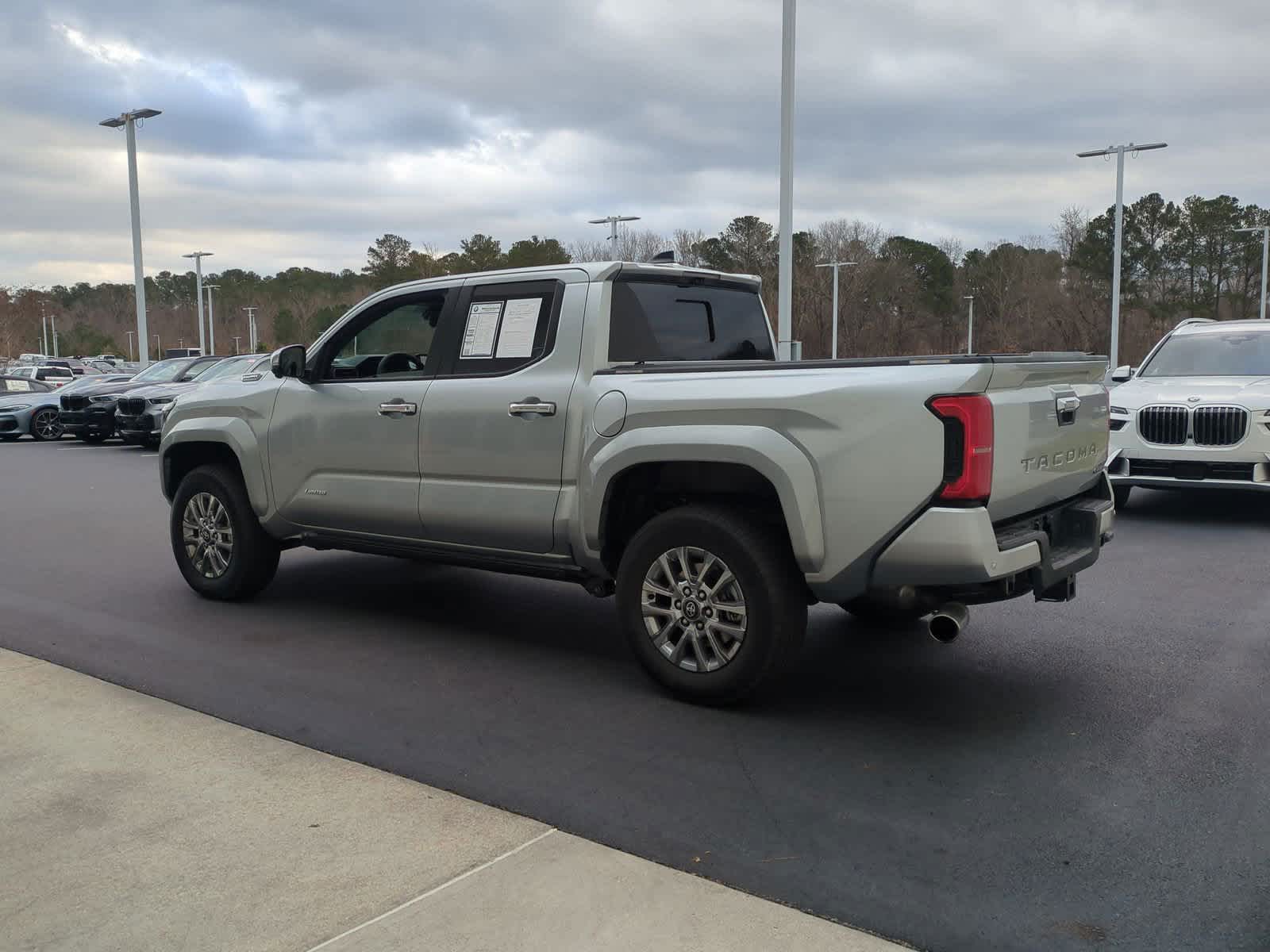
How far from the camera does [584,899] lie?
3.11m

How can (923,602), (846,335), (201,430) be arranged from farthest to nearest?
(846,335) < (201,430) < (923,602)

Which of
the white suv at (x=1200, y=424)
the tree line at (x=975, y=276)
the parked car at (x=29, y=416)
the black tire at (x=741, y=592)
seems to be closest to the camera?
the black tire at (x=741, y=592)

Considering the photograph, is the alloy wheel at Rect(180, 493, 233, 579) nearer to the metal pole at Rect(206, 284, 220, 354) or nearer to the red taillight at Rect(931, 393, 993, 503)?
the red taillight at Rect(931, 393, 993, 503)

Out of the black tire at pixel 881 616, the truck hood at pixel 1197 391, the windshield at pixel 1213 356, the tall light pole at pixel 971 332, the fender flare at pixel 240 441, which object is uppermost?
the tall light pole at pixel 971 332

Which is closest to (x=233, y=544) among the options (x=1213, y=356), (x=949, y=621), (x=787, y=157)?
(x=949, y=621)

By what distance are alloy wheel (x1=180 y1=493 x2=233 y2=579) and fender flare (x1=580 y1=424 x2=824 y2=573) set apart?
2.98 meters

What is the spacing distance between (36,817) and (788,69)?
1417 centimetres

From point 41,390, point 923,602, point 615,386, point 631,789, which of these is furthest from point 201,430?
point 41,390

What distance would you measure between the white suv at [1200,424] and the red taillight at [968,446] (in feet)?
21.3

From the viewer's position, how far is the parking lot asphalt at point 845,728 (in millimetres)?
3219

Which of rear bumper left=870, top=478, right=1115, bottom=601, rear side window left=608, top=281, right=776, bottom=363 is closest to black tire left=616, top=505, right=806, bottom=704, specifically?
rear bumper left=870, top=478, right=1115, bottom=601

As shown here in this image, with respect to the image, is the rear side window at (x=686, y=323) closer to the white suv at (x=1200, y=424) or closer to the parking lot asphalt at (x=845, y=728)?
the parking lot asphalt at (x=845, y=728)

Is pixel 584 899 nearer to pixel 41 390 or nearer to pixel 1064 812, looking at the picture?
pixel 1064 812

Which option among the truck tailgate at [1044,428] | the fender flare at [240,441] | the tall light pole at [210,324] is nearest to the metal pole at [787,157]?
the fender flare at [240,441]
